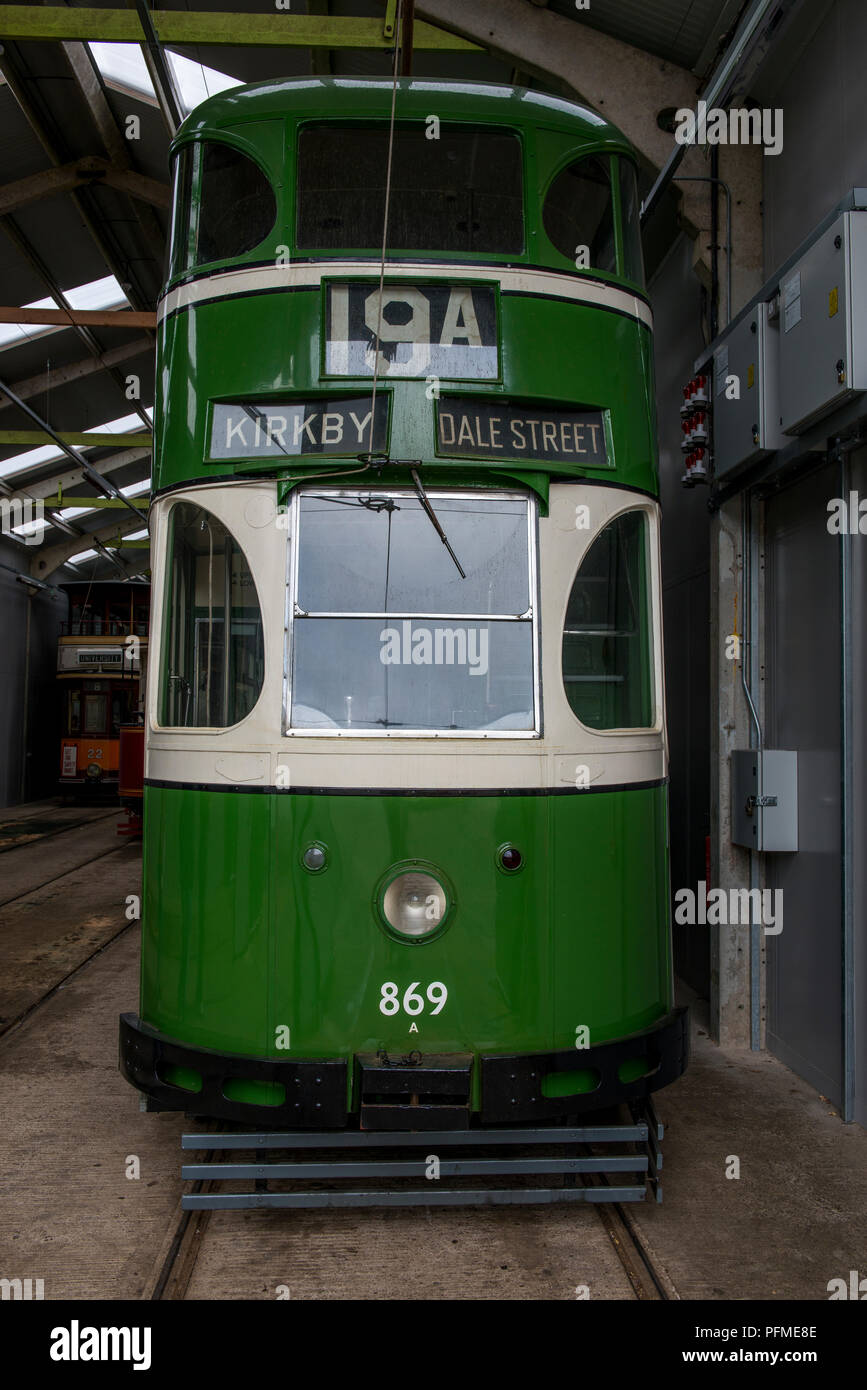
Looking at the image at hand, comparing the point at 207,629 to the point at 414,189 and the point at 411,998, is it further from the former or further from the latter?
the point at 414,189

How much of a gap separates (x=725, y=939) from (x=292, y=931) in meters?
3.09

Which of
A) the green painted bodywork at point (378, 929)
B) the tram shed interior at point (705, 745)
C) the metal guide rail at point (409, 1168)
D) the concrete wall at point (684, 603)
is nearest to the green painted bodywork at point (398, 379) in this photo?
the tram shed interior at point (705, 745)

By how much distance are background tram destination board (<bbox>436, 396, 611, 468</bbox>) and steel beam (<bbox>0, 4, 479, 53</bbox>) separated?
375 centimetres

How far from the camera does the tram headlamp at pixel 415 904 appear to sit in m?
3.51

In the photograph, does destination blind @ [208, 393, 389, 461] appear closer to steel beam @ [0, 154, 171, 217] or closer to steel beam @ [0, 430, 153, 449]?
steel beam @ [0, 154, 171, 217]

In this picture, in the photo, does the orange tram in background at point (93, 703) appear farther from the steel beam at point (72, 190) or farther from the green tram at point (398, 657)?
the green tram at point (398, 657)

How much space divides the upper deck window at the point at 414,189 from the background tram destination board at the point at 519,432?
0.67 metres

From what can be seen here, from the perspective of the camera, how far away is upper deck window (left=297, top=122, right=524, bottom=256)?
3949mm

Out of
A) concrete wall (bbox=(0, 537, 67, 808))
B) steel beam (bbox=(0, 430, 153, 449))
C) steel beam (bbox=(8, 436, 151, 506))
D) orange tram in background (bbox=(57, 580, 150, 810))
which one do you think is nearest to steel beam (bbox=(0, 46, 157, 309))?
steel beam (bbox=(0, 430, 153, 449))

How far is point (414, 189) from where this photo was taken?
406 cm

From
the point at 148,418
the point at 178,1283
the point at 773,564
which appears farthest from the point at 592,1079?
the point at 148,418

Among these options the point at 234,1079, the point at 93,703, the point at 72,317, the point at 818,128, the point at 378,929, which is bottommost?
the point at 234,1079

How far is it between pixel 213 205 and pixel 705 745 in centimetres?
434
